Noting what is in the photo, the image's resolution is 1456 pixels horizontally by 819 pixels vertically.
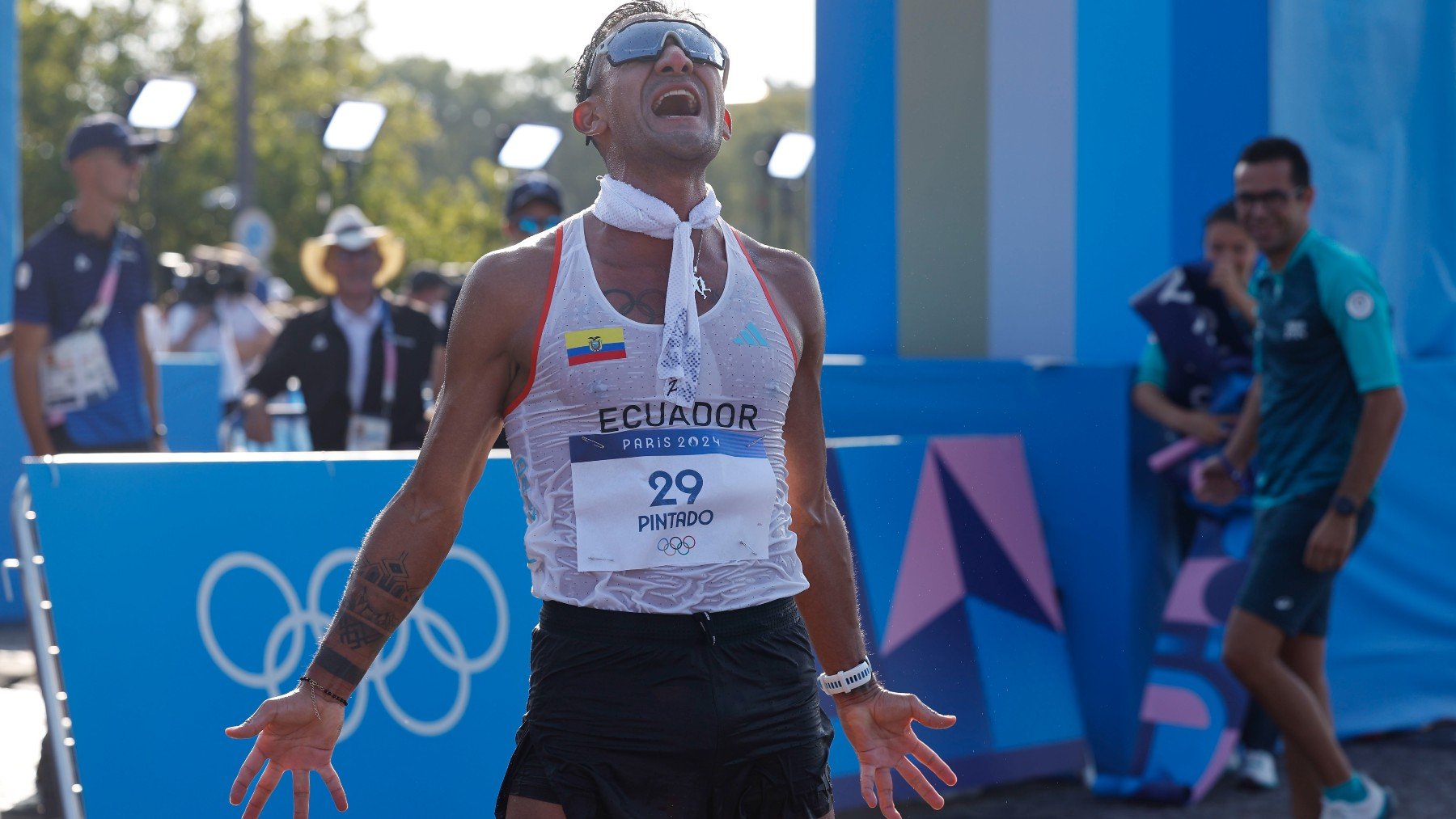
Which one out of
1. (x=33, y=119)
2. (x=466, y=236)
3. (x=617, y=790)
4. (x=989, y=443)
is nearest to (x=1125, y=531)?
(x=989, y=443)

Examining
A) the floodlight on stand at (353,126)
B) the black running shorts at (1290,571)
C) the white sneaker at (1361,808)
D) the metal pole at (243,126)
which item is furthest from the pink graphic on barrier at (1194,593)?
the metal pole at (243,126)

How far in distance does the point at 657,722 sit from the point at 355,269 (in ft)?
17.0

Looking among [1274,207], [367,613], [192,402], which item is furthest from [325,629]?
[192,402]

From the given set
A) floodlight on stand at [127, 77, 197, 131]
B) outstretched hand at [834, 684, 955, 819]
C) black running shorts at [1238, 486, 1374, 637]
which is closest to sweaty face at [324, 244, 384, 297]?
black running shorts at [1238, 486, 1374, 637]

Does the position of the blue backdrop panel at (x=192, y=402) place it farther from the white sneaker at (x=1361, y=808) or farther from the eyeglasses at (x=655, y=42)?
the eyeglasses at (x=655, y=42)

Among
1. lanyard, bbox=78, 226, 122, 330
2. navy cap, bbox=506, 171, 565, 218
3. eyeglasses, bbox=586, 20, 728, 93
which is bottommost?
lanyard, bbox=78, 226, 122, 330

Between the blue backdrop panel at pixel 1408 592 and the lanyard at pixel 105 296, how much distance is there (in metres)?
5.64

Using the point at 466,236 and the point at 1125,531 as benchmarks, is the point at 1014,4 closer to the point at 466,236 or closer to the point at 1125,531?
the point at 1125,531

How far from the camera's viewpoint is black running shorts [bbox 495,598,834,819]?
2.88m

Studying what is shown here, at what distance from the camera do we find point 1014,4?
27.0 ft

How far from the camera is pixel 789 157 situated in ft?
56.2

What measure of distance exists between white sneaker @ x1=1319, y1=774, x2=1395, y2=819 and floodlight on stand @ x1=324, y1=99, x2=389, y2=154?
13.3 metres

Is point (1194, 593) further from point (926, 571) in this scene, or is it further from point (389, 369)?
point (389, 369)

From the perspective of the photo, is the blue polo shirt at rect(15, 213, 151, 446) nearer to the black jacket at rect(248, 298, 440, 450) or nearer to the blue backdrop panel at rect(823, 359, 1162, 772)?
the black jacket at rect(248, 298, 440, 450)
